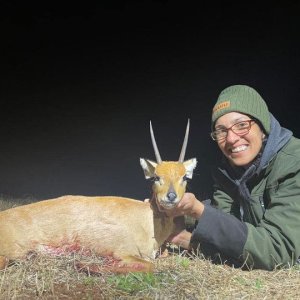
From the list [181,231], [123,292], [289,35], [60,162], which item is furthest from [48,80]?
[123,292]

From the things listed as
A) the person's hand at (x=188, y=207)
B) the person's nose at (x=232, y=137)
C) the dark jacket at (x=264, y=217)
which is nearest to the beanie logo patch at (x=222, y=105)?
the person's nose at (x=232, y=137)

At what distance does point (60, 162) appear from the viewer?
10.9m

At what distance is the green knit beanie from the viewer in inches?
166

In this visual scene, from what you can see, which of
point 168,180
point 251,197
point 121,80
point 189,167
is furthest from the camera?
point 121,80

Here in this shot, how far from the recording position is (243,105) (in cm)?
422

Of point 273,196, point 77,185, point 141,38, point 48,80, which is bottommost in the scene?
point 77,185

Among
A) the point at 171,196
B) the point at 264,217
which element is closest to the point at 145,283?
the point at 171,196

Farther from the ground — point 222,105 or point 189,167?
point 222,105

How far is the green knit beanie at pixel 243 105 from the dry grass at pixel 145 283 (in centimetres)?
118

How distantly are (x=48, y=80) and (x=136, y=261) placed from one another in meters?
8.04

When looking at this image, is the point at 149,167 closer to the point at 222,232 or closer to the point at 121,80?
the point at 222,232

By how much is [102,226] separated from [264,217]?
1220 millimetres

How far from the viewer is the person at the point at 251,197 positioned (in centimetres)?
389

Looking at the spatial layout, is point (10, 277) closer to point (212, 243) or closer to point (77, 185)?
point (212, 243)
